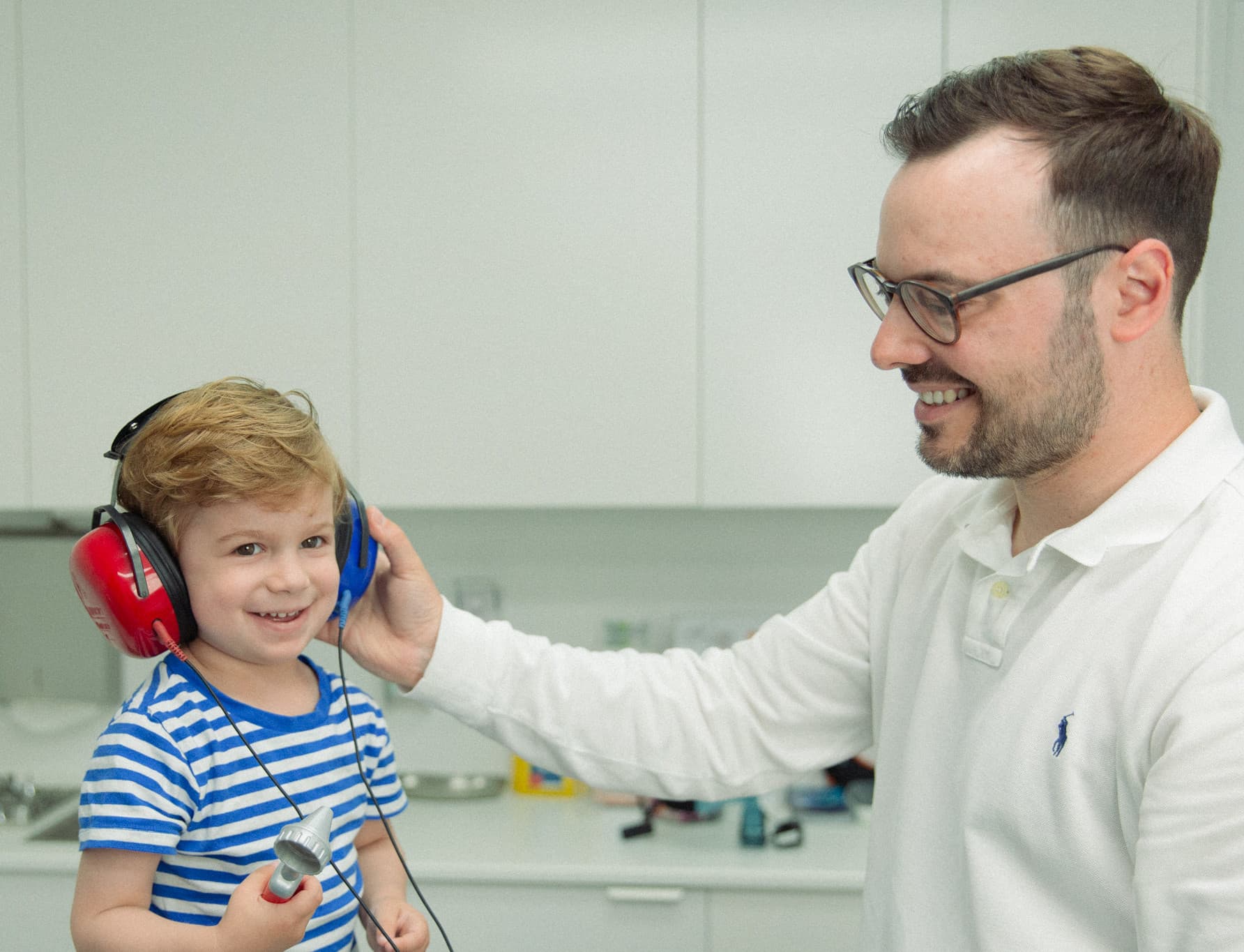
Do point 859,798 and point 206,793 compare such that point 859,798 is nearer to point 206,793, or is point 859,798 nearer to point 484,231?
point 484,231

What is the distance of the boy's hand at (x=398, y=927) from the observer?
3.84 ft

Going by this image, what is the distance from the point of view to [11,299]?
7.82 ft

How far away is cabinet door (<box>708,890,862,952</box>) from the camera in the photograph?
2152 mm

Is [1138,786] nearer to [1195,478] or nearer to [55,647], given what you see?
[1195,478]

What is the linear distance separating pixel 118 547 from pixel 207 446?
0.13 metres

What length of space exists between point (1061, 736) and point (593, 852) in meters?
1.45

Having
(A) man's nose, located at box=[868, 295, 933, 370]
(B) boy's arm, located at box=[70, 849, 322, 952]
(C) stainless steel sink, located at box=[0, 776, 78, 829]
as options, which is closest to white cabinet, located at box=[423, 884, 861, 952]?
(C) stainless steel sink, located at box=[0, 776, 78, 829]

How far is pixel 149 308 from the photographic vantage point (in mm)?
2355

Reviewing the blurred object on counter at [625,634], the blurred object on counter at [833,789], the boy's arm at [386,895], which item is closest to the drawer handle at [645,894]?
the blurred object on counter at [833,789]

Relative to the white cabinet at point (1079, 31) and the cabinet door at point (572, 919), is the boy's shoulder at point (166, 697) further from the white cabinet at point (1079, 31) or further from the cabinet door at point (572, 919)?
the white cabinet at point (1079, 31)

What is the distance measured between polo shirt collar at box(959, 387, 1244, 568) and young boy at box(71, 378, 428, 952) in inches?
29.7

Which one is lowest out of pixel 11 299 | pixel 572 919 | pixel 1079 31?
pixel 572 919

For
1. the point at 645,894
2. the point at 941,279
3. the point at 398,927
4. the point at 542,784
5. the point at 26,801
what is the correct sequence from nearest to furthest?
the point at 941,279
the point at 398,927
the point at 645,894
the point at 26,801
the point at 542,784

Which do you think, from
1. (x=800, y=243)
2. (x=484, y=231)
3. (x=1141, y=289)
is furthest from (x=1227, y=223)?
(x=484, y=231)
